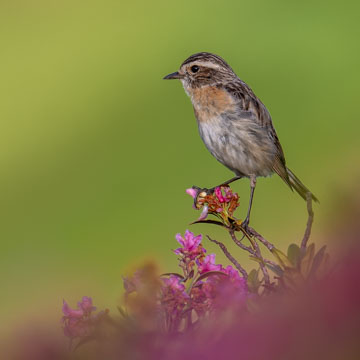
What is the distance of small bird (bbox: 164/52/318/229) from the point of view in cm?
451

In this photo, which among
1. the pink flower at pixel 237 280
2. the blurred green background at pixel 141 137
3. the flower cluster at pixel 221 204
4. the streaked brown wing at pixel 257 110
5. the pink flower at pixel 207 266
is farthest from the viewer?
the blurred green background at pixel 141 137

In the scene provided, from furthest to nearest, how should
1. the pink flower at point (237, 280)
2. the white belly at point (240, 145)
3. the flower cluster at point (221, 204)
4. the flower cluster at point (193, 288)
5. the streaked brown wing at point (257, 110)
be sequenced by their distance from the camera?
the streaked brown wing at point (257, 110)
the white belly at point (240, 145)
the flower cluster at point (221, 204)
the pink flower at point (237, 280)
the flower cluster at point (193, 288)

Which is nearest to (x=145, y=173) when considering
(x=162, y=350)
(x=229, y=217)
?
(x=229, y=217)

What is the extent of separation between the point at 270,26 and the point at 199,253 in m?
13.0

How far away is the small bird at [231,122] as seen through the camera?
4.51 metres

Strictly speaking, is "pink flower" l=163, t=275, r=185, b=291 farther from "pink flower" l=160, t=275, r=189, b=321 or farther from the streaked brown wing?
the streaked brown wing

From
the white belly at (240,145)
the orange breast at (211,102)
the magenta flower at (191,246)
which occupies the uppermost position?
the orange breast at (211,102)

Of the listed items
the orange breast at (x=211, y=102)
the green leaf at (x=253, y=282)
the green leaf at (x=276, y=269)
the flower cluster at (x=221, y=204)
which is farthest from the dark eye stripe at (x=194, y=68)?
the green leaf at (x=276, y=269)

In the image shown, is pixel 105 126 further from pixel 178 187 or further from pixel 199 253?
pixel 199 253

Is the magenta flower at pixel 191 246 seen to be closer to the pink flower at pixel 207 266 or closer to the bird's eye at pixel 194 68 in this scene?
the pink flower at pixel 207 266

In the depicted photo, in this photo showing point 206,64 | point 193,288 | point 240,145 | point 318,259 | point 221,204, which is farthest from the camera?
point 206,64

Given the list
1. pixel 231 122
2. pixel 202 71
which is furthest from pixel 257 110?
pixel 202 71

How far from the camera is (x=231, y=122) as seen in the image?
4.55m

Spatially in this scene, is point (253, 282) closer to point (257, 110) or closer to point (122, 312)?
point (122, 312)
